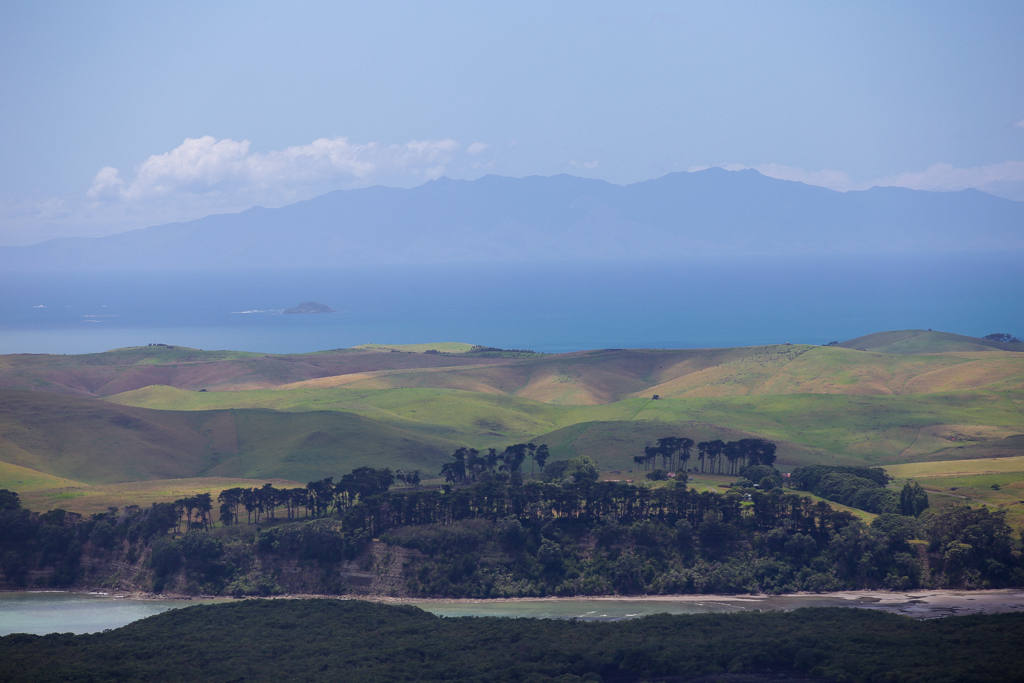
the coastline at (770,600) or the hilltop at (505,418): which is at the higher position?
the hilltop at (505,418)

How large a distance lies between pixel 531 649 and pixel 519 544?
84.7ft

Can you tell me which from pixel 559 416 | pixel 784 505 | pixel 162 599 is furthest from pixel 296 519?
pixel 559 416

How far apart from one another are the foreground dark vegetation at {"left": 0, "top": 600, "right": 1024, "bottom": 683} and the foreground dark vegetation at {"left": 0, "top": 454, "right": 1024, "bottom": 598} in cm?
1247

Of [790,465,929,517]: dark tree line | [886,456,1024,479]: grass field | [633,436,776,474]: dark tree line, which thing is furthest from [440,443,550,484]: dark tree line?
[886,456,1024,479]: grass field

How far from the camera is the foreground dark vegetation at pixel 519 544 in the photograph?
8712 centimetres

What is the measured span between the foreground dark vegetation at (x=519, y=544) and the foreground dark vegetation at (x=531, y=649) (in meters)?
12.5

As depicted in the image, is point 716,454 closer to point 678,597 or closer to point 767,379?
point 678,597

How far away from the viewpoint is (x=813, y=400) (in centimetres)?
16038

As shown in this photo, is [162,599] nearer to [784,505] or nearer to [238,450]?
[238,450]

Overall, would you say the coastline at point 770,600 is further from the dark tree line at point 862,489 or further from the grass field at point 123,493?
the grass field at point 123,493

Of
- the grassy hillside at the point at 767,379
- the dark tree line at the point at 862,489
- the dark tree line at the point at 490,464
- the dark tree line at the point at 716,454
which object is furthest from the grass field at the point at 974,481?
the grassy hillside at the point at 767,379

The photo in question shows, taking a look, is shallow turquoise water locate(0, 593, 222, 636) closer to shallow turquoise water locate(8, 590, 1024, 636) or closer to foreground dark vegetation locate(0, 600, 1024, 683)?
shallow turquoise water locate(8, 590, 1024, 636)

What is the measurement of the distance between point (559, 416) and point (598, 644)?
3703 inches

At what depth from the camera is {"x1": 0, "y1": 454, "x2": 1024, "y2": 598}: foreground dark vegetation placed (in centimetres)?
8712
